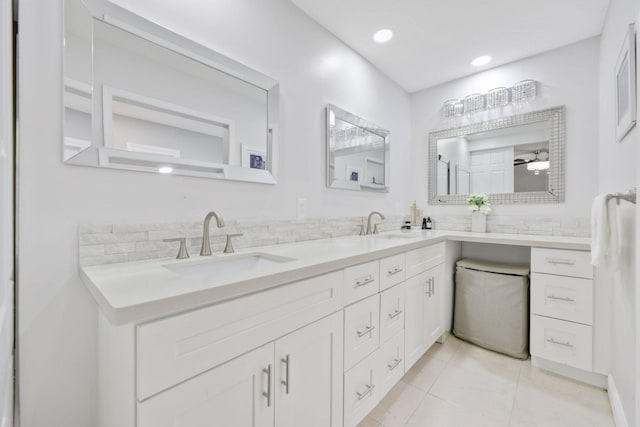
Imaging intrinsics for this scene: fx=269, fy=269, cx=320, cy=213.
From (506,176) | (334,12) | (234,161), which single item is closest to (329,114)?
(334,12)

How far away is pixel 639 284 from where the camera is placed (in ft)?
3.26

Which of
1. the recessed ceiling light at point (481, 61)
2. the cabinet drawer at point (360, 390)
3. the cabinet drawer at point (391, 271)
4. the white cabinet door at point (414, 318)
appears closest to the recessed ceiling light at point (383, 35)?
the recessed ceiling light at point (481, 61)

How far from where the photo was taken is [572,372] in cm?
179

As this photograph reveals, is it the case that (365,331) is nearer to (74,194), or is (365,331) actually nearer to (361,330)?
(361,330)

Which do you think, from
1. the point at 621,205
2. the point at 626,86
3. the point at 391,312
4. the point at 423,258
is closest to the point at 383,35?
the point at 626,86

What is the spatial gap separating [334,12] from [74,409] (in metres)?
2.47

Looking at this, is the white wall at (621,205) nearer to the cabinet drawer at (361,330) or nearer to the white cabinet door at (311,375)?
the cabinet drawer at (361,330)

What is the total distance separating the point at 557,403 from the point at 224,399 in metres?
1.92

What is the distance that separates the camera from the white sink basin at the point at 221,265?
1134 millimetres

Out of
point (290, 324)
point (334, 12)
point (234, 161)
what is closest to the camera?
point (290, 324)

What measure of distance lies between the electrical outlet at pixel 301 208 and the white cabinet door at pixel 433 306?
3.29ft

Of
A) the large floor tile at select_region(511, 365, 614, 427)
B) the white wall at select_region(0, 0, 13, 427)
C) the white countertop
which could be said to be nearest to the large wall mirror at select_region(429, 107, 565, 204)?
the large floor tile at select_region(511, 365, 614, 427)

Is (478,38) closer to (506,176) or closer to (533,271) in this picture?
(506,176)

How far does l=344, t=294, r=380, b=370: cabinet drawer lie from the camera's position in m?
1.23
